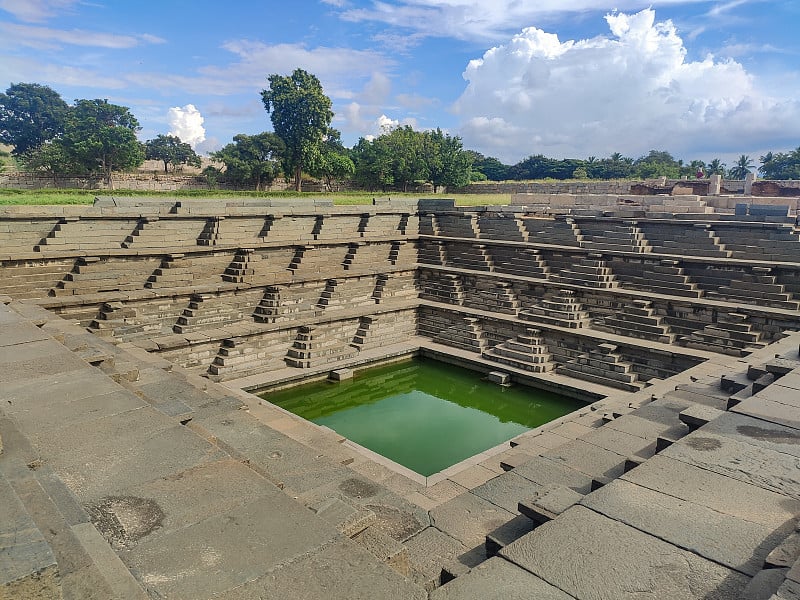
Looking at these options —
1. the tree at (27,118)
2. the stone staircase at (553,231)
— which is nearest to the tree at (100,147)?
the tree at (27,118)

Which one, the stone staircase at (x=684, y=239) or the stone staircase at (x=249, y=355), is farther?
the stone staircase at (x=684, y=239)

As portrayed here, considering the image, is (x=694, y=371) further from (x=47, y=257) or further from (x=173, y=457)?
(x=47, y=257)

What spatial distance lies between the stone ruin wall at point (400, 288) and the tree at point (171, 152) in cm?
4145

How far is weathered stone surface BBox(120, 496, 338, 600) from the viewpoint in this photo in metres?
2.34

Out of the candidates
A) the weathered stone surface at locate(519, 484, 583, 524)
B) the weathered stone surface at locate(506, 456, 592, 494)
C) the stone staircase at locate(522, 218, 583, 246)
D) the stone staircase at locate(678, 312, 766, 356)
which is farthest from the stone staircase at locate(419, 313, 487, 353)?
the weathered stone surface at locate(519, 484, 583, 524)

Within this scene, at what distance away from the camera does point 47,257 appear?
10.6m

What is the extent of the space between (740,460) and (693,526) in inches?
43.2

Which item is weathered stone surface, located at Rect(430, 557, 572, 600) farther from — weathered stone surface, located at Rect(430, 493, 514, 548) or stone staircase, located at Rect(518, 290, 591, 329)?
stone staircase, located at Rect(518, 290, 591, 329)

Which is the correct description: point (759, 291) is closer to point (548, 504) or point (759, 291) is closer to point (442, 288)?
point (442, 288)

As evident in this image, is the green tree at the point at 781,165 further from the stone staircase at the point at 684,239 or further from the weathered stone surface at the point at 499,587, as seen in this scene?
the weathered stone surface at the point at 499,587

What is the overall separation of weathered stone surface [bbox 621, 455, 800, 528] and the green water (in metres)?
4.45

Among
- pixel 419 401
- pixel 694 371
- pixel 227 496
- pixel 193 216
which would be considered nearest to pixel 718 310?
pixel 694 371

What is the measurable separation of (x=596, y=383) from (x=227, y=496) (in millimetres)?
9646

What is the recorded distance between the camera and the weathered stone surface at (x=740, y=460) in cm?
349
